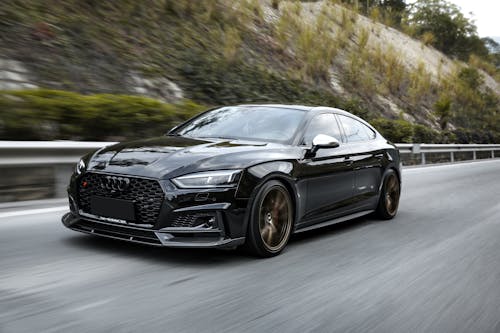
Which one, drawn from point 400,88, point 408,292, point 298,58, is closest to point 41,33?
point 408,292

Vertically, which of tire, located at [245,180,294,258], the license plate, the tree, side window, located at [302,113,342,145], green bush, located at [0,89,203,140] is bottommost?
tire, located at [245,180,294,258]

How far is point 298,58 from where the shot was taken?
27.0 metres

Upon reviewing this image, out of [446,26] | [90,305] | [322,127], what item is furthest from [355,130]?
[446,26]

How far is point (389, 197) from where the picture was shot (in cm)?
840

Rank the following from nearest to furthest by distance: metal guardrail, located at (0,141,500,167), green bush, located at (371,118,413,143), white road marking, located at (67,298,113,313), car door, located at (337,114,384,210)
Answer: white road marking, located at (67,298,113,313) < car door, located at (337,114,384,210) < metal guardrail, located at (0,141,500,167) < green bush, located at (371,118,413,143)

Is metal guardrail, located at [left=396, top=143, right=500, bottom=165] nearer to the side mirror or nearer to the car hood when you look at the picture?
the side mirror

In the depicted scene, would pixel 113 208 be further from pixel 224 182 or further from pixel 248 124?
pixel 248 124

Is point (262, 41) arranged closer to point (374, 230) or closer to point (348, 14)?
point (348, 14)

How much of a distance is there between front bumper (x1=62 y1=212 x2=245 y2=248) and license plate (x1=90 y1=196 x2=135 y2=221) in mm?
71

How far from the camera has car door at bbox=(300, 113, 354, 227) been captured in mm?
6246

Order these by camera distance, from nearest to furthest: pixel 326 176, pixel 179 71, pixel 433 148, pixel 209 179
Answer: pixel 209 179, pixel 326 176, pixel 179 71, pixel 433 148

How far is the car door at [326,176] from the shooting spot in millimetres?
6246

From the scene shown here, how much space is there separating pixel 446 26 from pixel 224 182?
2220 inches

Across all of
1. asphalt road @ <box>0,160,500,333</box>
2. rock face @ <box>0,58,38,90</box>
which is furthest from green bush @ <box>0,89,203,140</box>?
rock face @ <box>0,58,38,90</box>
